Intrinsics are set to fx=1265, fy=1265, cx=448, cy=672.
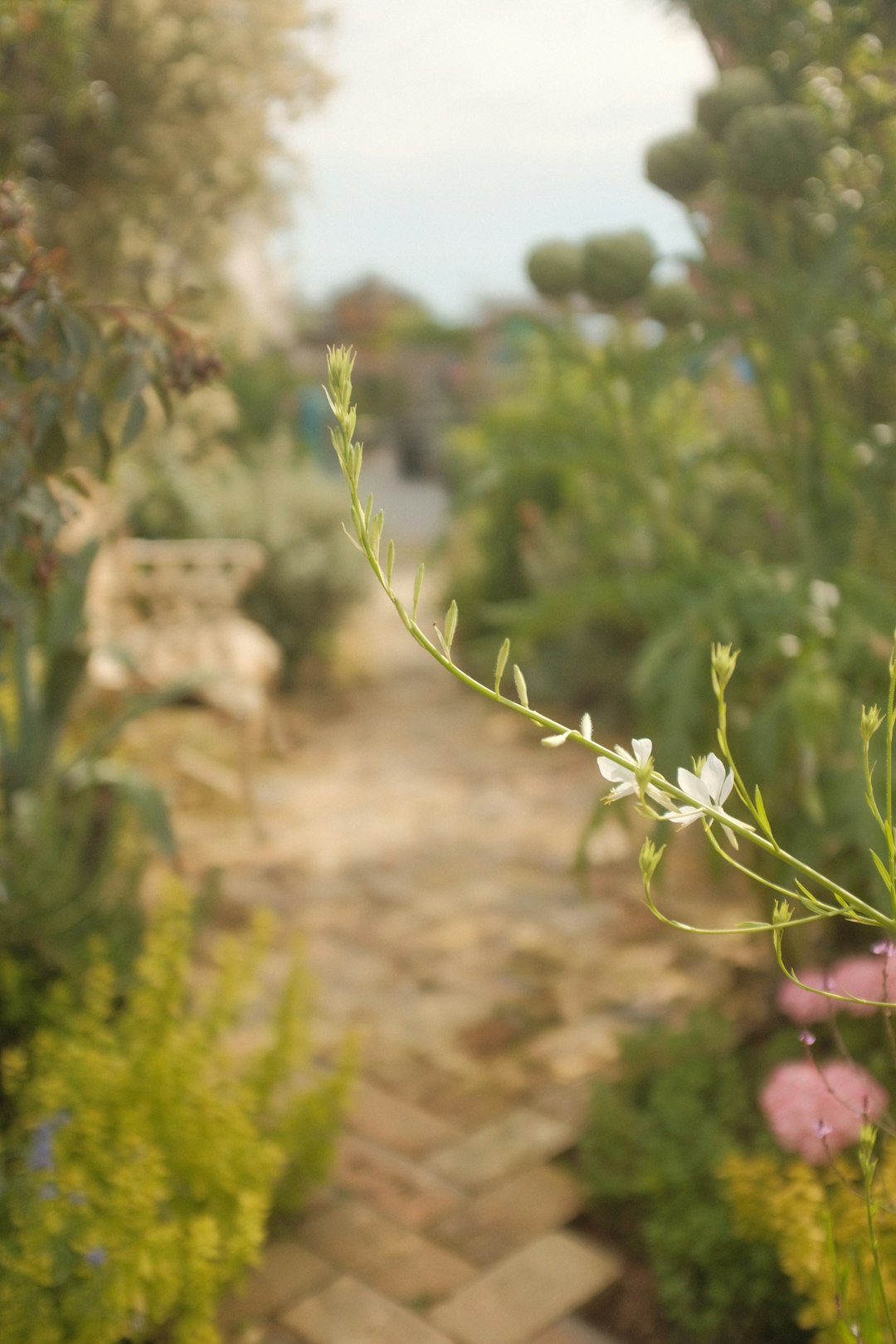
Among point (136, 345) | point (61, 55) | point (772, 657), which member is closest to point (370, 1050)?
point (772, 657)

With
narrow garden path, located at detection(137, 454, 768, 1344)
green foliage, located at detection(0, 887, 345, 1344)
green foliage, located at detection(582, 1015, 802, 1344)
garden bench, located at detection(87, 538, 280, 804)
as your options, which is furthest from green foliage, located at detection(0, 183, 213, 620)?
garden bench, located at detection(87, 538, 280, 804)

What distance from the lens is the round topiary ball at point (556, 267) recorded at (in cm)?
262

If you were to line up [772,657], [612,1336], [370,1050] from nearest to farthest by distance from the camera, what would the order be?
[612,1336] < [772,657] < [370,1050]

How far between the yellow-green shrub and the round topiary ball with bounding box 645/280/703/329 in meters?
1.63

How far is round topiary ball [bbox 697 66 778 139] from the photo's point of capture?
2359 millimetres

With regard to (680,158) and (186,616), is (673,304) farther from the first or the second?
(186,616)

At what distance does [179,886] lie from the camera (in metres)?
2.20

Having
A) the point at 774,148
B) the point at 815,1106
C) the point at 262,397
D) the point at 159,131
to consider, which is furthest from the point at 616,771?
the point at 262,397

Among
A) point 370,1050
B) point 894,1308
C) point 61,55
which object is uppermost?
point 61,55

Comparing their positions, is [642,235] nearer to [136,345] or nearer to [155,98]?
[136,345]

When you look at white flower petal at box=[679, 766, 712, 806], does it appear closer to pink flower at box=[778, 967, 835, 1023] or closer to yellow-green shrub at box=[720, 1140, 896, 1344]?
yellow-green shrub at box=[720, 1140, 896, 1344]

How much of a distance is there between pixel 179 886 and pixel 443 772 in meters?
3.12

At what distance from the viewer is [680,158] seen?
247 cm

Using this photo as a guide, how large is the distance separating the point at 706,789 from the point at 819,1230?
3.37ft
